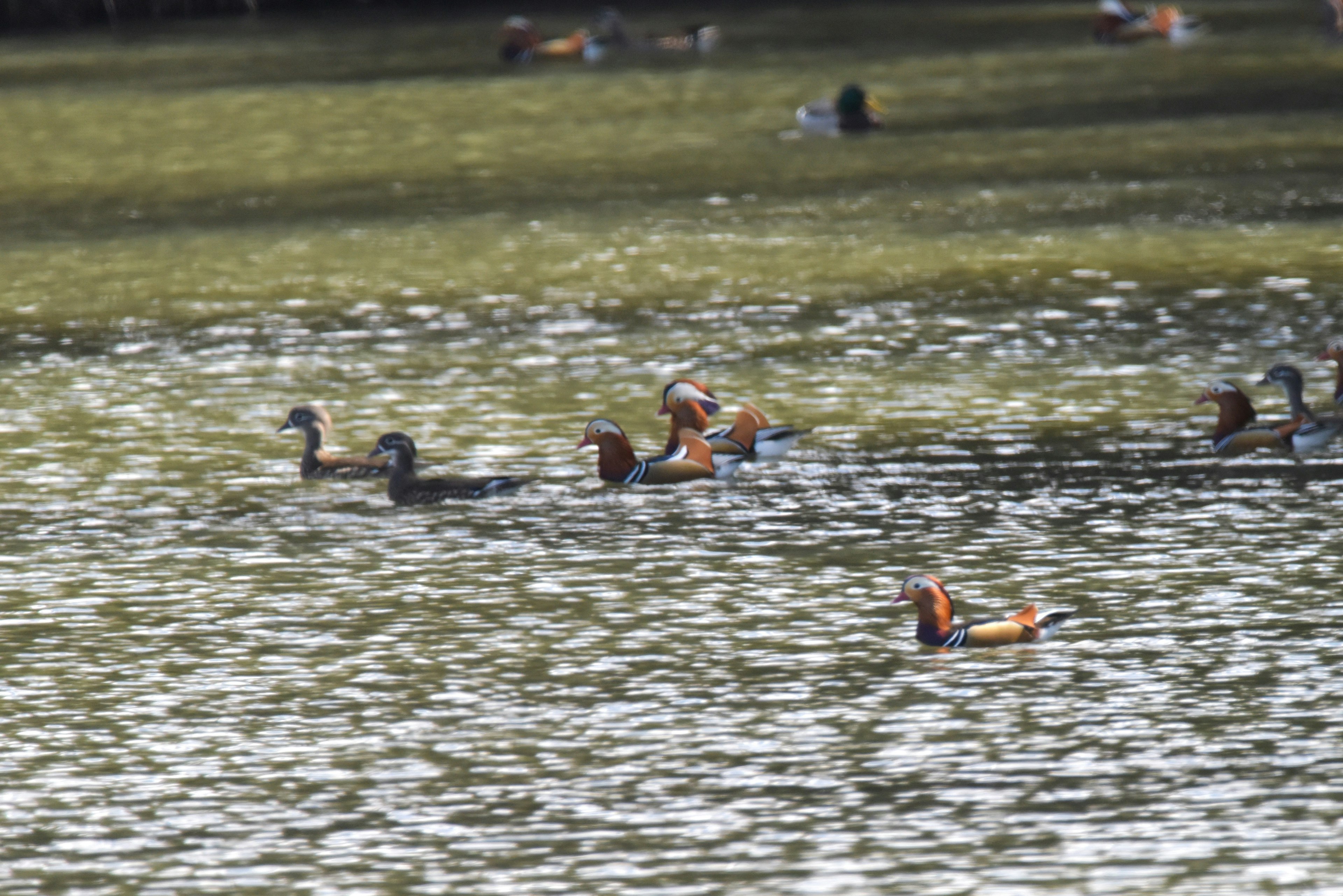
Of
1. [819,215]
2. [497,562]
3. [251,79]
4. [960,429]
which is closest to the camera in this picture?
[497,562]

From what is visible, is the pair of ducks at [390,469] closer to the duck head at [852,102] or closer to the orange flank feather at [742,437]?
the orange flank feather at [742,437]

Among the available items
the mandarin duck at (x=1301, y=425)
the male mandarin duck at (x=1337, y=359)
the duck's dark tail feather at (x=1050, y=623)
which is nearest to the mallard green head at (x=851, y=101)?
the male mandarin duck at (x=1337, y=359)

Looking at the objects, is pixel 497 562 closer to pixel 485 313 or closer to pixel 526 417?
pixel 526 417

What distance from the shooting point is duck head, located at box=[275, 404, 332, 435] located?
1439 cm

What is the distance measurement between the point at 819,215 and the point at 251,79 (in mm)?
15000

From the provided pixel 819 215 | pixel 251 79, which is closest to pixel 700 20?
pixel 251 79

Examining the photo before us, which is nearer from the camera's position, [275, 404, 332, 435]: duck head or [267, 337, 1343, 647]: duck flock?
[267, 337, 1343, 647]: duck flock

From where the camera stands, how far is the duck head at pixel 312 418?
14391 millimetres

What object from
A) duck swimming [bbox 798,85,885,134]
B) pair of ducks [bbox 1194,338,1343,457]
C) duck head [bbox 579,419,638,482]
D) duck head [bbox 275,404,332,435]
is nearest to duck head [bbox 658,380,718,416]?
duck head [bbox 579,419,638,482]

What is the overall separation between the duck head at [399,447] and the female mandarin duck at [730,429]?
1485mm

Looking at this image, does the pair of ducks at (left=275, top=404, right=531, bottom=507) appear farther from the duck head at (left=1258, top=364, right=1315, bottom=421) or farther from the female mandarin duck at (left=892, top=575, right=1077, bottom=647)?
the duck head at (left=1258, top=364, right=1315, bottom=421)

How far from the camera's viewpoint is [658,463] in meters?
13.7

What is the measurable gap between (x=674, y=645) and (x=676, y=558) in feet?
4.79

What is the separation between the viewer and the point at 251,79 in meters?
35.5
